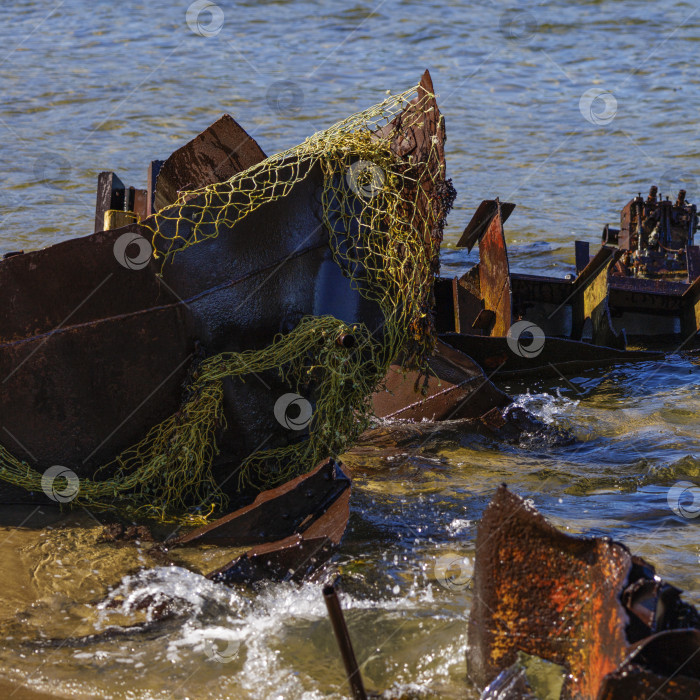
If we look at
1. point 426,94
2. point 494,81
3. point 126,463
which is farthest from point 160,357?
point 494,81

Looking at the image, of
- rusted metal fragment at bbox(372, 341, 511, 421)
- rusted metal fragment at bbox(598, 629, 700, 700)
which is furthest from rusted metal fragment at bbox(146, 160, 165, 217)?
rusted metal fragment at bbox(598, 629, 700, 700)

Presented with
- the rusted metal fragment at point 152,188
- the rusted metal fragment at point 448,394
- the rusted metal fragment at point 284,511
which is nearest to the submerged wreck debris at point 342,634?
the rusted metal fragment at point 284,511

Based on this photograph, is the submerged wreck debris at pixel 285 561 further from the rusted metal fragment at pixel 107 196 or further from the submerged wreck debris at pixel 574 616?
the rusted metal fragment at pixel 107 196

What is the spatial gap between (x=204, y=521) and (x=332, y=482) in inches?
31.5

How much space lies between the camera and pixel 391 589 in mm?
3959

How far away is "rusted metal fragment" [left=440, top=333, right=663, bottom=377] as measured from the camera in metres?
6.70

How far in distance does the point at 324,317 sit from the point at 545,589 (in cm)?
221

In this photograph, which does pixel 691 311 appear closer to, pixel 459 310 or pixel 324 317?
pixel 459 310

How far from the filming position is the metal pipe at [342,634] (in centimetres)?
229

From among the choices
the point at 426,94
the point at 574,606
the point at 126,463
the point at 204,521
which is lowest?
the point at 204,521

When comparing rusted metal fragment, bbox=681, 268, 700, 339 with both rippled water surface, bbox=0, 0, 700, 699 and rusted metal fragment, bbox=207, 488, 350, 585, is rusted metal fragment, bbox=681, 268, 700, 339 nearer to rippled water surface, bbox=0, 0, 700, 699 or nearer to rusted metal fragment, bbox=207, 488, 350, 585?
rippled water surface, bbox=0, 0, 700, 699

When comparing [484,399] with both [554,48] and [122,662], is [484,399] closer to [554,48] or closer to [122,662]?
[122,662]

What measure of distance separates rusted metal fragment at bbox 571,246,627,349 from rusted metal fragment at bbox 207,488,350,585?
3918mm

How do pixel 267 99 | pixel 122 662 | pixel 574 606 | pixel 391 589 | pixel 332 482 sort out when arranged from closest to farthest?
pixel 574 606
pixel 122 662
pixel 391 589
pixel 332 482
pixel 267 99
